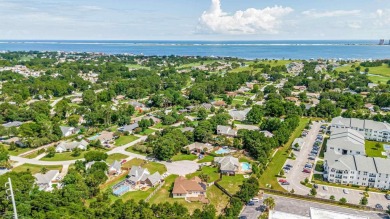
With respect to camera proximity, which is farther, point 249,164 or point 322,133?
point 322,133

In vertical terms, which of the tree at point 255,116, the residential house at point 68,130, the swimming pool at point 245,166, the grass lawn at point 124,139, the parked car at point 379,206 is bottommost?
the parked car at point 379,206

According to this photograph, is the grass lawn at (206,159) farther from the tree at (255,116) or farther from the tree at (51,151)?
the tree at (51,151)

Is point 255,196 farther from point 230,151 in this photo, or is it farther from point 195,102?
point 195,102

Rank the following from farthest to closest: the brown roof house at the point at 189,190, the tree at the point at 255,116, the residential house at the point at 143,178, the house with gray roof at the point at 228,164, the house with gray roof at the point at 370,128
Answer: the tree at the point at 255,116, the house with gray roof at the point at 370,128, the house with gray roof at the point at 228,164, the residential house at the point at 143,178, the brown roof house at the point at 189,190

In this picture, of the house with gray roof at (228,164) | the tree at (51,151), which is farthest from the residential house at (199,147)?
the tree at (51,151)

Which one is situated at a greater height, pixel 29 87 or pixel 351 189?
pixel 29 87

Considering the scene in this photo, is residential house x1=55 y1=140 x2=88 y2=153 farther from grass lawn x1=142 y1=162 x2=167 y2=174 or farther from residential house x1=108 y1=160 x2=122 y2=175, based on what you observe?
grass lawn x1=142 y1=162 x2=167 y2=174

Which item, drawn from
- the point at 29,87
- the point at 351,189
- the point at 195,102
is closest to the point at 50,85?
the point at 29,87
